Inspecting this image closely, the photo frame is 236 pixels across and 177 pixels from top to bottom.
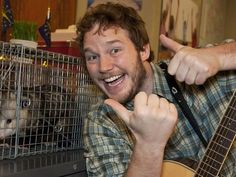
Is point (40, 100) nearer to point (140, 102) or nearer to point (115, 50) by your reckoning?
point (115, 50)

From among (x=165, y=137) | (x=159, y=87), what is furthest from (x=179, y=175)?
(x=159, y=87)

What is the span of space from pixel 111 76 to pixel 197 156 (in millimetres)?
398

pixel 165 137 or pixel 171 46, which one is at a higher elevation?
pixel 171 46

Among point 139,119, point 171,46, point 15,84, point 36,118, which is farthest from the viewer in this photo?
point 36,118

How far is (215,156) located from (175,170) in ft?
0.40

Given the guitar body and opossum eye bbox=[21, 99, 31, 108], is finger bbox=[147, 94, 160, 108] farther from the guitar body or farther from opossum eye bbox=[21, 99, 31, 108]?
opossum eye bbox=[21, 99, 31, 108]

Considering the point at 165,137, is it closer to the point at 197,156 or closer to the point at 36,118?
the point at 197,156

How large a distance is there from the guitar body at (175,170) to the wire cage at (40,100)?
428mm

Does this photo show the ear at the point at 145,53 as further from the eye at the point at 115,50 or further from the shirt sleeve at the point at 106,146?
the shirt sleeve at the point at 106,146

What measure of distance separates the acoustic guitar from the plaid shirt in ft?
0.52

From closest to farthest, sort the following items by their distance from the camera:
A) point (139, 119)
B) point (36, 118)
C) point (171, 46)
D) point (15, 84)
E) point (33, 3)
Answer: point (139, 119), point (171, 46), point (15, 84), point (36, 118), point (33, 3)

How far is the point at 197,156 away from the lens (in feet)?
4.14

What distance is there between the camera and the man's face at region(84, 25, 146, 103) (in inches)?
48.2

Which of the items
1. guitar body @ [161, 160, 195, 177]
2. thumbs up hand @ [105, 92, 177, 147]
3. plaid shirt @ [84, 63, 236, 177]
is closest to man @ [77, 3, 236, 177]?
plaid shirt @ [84, 63, 236, 177]
